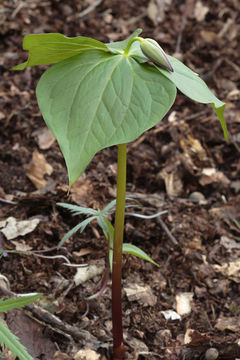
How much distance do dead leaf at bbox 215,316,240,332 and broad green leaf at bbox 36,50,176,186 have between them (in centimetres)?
86

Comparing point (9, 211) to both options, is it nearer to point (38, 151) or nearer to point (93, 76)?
point (38, 151)

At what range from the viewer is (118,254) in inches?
51.5

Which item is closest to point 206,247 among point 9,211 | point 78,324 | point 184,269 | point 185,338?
point 184,269

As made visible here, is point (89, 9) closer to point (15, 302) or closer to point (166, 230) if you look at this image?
point (166, 230)

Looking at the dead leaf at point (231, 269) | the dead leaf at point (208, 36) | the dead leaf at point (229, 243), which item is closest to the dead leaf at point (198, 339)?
the dead leaf at point (231, 269)

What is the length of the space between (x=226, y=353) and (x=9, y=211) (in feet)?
2.99

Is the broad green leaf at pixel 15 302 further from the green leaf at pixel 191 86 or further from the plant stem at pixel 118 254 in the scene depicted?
the green leaf at pixel 191 86

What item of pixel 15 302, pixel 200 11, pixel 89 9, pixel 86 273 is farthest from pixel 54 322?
pixel 200 11

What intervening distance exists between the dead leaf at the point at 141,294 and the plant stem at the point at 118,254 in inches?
9.1

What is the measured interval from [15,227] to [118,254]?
0.53 m

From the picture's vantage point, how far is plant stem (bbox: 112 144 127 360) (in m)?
A: 1.20

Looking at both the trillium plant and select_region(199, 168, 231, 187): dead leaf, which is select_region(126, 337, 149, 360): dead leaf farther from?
select_region(199, 168, 231, 187): dead leaf

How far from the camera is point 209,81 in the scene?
285 centimetres

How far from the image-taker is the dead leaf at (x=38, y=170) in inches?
78.7
